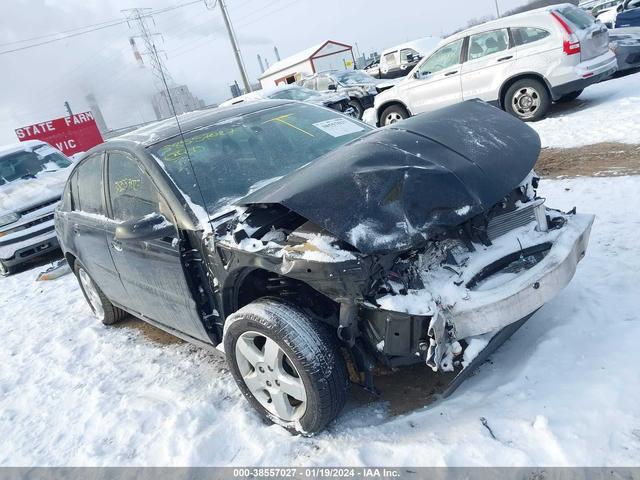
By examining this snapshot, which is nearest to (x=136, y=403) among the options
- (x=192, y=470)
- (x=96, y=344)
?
(x=192, y=470)

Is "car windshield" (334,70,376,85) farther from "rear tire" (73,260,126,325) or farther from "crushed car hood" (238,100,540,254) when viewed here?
"crushed car hood" (238,100,540,254)

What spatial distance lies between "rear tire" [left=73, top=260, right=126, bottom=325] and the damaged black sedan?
4.66 feet

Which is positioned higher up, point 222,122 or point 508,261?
point 222,122

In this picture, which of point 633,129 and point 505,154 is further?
point 633,129

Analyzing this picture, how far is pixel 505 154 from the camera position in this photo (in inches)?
101

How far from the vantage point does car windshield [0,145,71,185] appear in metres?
8.77

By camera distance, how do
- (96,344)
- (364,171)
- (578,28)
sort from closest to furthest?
(364,171)
(96,344)
(578,28)

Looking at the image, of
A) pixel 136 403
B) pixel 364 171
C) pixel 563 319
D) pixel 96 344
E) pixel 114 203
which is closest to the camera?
pixel 364 171

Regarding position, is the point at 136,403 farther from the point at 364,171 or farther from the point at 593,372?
the point at 593,372

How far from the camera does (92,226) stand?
379 cm

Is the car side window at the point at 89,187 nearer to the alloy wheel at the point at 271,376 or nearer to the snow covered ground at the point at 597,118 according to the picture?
the alloy wheel at the point at 271,376

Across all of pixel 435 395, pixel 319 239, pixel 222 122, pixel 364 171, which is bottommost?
pixel 435 395

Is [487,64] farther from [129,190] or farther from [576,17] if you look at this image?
[129,190]

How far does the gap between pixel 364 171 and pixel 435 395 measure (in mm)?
1314
